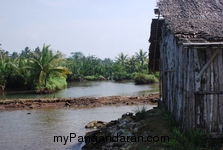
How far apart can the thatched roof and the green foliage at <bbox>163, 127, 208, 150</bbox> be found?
257 centimetres

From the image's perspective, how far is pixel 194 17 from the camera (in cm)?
873

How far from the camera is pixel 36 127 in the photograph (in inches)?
587

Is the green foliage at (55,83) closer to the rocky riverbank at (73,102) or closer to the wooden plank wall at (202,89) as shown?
the rocky riverbank at (73,102)

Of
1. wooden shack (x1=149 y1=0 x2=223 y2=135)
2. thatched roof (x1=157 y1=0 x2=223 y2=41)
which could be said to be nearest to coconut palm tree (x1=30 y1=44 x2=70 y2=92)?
thatched roof (x1=157 y1=0 x2=223 y2=41)

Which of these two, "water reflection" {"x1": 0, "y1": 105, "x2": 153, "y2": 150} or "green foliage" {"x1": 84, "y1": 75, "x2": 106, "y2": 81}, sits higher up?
"green foliage" {"x1": 84, "y1": 75, "x2": 106, "y2": 81}

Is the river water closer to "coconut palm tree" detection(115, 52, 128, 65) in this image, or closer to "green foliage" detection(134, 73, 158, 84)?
"green foliage" detection(134, 73, 158, 84)

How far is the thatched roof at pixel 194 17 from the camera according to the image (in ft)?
24.7

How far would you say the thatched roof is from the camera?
7.53 m

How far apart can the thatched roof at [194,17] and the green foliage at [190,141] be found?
8.42 feet

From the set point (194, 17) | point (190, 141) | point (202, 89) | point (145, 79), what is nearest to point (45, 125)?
point (190, 141)

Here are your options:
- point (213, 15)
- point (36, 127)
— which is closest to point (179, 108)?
→ point (213, 15)

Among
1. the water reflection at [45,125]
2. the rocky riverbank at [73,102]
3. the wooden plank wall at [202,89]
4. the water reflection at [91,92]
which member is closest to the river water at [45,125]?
the water reflection at [45,125]

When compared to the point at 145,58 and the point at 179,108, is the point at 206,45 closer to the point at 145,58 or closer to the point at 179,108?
the point at 179,108

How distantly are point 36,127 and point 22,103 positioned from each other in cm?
887
